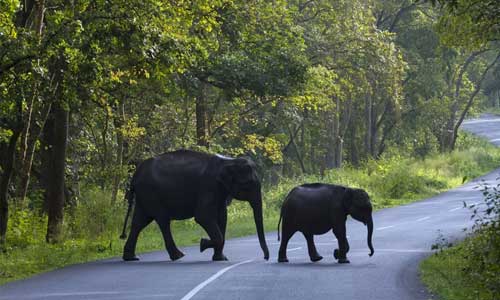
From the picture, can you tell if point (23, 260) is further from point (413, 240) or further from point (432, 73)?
point (432, 73)

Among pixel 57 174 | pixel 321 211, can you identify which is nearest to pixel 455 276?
pixel 321 211

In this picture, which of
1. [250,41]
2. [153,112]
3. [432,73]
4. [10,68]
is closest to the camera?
[10,68]

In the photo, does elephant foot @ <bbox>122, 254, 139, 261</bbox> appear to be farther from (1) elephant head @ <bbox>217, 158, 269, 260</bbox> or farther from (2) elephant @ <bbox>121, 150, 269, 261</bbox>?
(1) elephant head @ <bbox>217, 158, 269, 260</bbox>

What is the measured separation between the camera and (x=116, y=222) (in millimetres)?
27953

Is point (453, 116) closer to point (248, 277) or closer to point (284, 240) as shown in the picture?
point (284, 240)

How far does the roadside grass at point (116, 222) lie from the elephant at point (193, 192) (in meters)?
1.29

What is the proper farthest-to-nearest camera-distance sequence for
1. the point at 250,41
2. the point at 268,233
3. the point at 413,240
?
1. the point at 250,41
2. the point at 268,233
3. the point at 413,240

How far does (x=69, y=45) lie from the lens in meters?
19.6

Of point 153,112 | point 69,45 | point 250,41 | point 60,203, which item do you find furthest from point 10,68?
point 153,112

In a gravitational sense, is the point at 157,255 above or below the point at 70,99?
below

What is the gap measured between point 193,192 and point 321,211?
2627 mm

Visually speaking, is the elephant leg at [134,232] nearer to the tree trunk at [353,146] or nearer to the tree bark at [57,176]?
the tree bark at [57,176]

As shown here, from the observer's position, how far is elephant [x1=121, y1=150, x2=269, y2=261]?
2022 centimetres

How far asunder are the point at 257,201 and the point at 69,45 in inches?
175
